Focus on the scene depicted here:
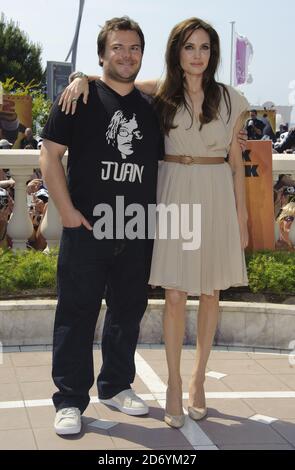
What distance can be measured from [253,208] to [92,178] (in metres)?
2.46

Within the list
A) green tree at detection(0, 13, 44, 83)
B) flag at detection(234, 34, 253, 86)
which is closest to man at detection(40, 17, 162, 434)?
flag at detection(234, 34, 253, 86)

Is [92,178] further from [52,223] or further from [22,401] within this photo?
[52,223]

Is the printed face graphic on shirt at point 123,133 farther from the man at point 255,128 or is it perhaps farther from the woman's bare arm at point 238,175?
the man at point 255,128

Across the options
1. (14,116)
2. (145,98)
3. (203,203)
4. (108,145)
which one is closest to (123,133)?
(108,145)

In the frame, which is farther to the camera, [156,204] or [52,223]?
[52,223]

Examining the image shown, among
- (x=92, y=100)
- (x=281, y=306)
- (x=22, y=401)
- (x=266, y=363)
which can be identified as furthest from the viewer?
(x=281, y=306)

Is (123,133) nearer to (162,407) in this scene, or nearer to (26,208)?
(162,407)

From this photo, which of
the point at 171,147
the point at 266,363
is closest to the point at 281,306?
the point at 266,363

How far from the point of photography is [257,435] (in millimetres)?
3424

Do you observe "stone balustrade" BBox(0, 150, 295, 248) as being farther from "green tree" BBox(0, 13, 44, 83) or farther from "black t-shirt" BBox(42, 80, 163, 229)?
"green tree" BBox(0, 13, 44, 83)

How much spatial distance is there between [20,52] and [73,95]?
44846 mm

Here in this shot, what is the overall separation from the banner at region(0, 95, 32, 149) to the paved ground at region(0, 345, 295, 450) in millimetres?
14067

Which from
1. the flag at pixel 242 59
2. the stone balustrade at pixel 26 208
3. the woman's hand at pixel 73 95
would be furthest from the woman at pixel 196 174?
the flag at pixel 242 59
